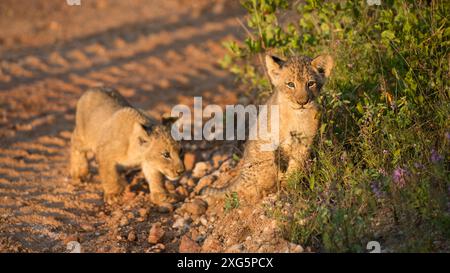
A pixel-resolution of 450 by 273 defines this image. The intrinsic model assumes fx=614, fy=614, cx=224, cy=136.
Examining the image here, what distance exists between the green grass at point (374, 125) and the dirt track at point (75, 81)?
1620 mm

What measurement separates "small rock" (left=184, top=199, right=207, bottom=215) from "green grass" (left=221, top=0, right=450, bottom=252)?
1.11 meters

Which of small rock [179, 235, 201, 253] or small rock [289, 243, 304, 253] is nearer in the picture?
small rock [289, 243, 304, 253]

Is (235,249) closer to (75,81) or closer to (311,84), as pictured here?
(311,84)

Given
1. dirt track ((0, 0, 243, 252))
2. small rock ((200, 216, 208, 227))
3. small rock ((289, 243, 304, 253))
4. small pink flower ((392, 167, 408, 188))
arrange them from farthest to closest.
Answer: dirt track ((0, 0, 243, 252)), small rock ((200, 216, 208, 227)), small pink flower ((392, 167, 408, 188)), small rock ((289, 243, 304, 253))

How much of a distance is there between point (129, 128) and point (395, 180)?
128 inches

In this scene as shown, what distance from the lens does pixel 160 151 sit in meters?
6.93

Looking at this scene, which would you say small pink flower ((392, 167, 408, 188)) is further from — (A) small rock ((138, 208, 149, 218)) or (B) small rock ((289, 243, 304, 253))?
(A) small rock ((138, 208, 149, 218))

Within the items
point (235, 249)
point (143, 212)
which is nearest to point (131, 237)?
point (143, 212)

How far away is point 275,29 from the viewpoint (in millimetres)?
7297

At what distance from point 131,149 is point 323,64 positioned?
2.48 m

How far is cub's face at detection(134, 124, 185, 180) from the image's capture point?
22.6 feet

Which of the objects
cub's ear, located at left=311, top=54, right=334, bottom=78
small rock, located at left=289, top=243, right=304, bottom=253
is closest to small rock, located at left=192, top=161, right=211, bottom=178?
cub's ear, located at left=311, top=54, right=334, bottom=78

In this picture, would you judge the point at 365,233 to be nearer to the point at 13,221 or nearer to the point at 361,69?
the point at 361,69
